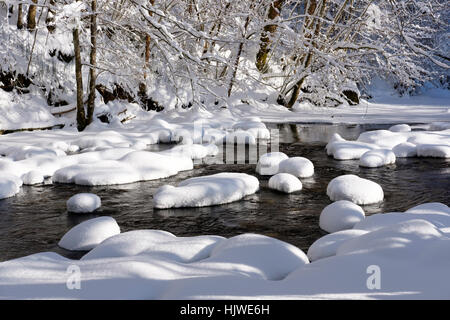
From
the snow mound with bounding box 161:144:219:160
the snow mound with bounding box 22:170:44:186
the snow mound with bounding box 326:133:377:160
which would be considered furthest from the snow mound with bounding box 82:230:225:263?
the snow mound with bounding box 326:133:377:160

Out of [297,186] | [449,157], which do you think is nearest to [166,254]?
[297,186]

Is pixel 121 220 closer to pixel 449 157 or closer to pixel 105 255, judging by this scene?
pixel 105 255

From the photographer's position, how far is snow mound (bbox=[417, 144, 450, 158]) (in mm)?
7977

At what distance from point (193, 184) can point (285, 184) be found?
3.77 ft

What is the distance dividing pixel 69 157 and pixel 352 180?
4159mm

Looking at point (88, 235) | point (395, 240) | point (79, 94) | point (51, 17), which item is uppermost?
point (51, 17)

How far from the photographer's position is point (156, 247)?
336 cm

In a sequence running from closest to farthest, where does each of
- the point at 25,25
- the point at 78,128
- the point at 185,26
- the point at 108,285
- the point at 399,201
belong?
the point at 108,285, the point at 185,26, the point at 399,201, the point at 78,128, the point at 25,25

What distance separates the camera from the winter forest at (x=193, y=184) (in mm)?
2602

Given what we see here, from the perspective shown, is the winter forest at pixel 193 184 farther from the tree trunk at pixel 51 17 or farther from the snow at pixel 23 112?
the tree trunk at pixel 51 17

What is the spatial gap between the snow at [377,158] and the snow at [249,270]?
4160mm

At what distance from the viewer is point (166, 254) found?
128 inches

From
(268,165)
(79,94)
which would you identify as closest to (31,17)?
(79,94)

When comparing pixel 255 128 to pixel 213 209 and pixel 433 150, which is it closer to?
pixel 433 150
